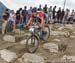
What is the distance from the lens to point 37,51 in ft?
49.0

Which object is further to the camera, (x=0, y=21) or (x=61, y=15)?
(x=61, y=15)

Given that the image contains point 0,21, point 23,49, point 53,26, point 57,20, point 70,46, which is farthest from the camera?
point 57,20

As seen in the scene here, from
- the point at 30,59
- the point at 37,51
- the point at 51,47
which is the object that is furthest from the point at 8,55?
the point at 51,47

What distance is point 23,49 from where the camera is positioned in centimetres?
1484

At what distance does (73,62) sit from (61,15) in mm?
12040

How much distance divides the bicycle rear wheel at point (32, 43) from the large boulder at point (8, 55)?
0.75 meters

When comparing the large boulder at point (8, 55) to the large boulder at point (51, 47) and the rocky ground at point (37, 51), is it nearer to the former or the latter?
the rocky ground at point (37, 51)

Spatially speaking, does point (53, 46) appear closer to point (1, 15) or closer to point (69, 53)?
point (69, 53)

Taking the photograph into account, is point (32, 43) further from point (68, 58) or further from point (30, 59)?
point (68, 58)

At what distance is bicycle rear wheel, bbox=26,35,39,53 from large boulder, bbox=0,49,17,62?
747 millimetres

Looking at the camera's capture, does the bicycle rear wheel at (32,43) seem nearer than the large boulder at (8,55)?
No

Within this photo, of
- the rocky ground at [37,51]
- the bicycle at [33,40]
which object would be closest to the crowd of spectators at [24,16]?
the rocky ground at [37,51]

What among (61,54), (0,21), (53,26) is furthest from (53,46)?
(53,26)

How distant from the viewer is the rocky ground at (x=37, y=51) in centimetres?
1317
